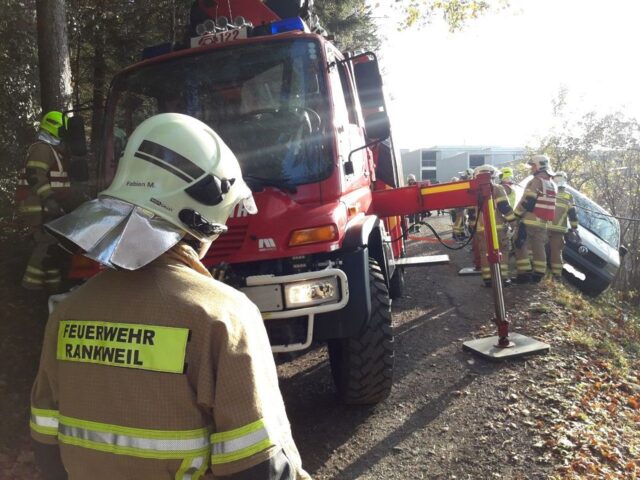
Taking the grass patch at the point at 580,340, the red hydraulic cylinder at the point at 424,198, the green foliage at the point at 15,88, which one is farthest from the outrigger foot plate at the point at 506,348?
the green foliage at the point at 15,88

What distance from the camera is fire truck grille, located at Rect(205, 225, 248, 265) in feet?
10.6

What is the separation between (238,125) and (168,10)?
732cm

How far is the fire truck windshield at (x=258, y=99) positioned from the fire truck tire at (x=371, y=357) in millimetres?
995

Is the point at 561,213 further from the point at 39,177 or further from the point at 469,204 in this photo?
the point at 39,177

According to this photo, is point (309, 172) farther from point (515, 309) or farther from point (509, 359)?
point (515, 309)

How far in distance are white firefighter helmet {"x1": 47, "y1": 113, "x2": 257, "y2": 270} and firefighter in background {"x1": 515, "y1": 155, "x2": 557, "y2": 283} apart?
787 centimetres

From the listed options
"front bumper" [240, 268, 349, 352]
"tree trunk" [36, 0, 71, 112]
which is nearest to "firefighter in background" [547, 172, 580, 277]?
"front bumper" [240, 268, 349, 352]

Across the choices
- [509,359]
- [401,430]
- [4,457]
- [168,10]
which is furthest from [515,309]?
[168,10]

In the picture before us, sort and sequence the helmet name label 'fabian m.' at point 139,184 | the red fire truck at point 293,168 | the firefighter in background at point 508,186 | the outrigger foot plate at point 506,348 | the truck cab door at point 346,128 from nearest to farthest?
the helmet name label 'fabian m.' at point 139,184 < the red fire truck at point 293,168 < the truck cab door at point 346,128 < the outrigger foot plate at point 506,348 < the firefighter in background at point 508,186

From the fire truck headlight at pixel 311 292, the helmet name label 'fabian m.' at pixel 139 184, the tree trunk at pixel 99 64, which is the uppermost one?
the tree trunk at pixel 99 64

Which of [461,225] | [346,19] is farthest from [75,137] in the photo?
[461,225]

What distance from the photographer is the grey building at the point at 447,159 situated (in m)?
41.2

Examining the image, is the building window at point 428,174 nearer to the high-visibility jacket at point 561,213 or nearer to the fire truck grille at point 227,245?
the high-visibility jacket at point 561,213

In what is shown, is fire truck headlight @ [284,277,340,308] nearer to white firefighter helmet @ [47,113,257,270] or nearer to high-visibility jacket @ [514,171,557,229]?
white firefighter helmet @ [47,113,257,270]
